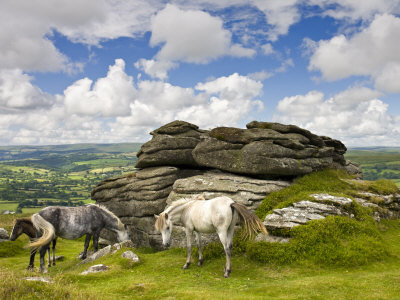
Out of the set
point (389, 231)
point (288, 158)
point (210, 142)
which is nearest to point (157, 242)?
point (210, 142)

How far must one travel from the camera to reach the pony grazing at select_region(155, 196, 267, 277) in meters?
14.8

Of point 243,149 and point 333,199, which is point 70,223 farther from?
point 333,199

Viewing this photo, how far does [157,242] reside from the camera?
2422cm

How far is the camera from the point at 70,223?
19.8 m

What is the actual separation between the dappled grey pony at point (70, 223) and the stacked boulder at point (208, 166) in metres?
4.25

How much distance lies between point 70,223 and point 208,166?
13.6m

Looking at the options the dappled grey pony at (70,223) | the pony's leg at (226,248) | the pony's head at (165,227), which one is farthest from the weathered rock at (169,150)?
the pony's leg at (226,248)

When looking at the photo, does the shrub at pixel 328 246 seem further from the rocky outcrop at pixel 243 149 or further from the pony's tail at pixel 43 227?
the pony's tail at pixel 43 227

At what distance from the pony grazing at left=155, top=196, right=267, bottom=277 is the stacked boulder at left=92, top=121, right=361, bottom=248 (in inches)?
200

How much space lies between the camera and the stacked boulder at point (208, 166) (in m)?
23.6

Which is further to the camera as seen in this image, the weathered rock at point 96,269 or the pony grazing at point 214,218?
the weathered rock at point 96,269

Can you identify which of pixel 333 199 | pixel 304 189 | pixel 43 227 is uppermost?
pixel 304 189

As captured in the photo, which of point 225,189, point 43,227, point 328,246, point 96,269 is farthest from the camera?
Answer: point 225,189

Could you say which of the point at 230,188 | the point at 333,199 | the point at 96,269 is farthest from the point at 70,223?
the point at 333,199
